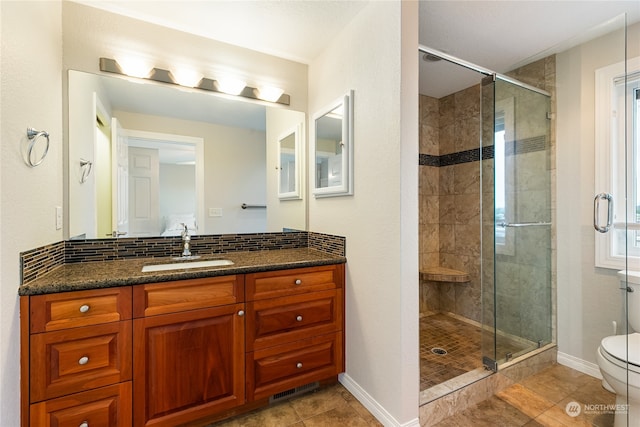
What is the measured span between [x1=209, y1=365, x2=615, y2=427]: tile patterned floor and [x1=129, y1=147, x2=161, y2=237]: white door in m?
1.27

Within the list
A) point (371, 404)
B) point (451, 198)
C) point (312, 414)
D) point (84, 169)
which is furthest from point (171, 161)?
point (451, 198)

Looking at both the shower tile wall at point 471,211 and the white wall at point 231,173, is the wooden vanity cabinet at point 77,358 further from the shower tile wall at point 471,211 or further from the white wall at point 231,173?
the shower tile wall at point 471,211

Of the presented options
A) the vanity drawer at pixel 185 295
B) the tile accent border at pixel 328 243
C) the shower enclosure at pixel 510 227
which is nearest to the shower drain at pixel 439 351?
the shower enclosure at pixel 510 227

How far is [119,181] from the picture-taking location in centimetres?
184

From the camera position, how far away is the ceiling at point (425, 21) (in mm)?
1679

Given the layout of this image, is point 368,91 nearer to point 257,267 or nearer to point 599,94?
point 257,267

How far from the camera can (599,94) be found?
1877 mm

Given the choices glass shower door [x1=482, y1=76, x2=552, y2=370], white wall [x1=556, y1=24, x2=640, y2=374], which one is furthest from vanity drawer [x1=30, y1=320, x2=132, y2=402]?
white wall [x1=556, y1=24, x2=640, y2=374]

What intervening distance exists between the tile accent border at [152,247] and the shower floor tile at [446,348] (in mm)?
1004

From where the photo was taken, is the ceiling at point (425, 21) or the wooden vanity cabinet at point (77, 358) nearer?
the wooden vanity cabinet at point (77, 358)

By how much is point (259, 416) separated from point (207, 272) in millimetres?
900

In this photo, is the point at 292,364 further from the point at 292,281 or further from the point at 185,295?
the point at 185,295

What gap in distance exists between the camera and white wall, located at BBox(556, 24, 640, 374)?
1.84 meters

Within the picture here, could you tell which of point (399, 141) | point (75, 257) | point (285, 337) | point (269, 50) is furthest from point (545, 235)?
point (75, 257)
